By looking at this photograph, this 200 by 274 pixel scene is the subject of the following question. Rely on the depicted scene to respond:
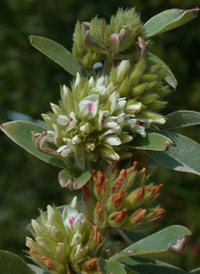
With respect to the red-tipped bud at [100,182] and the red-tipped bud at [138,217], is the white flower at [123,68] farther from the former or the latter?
the red-tipped bud at [138,217]

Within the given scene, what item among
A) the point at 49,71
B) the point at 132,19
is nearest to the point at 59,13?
the point at 49,71

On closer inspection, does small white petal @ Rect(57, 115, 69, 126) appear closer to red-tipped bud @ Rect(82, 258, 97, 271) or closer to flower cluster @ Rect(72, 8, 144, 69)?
flower cluster @ Rect(72, 8, 144, 69)

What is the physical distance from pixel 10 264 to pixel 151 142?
533 millimetres

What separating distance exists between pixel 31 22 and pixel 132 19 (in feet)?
8.47

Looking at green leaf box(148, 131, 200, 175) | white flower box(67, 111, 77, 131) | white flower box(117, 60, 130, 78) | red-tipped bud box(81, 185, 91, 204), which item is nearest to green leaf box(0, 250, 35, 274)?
red-tipped bud box(81, 185, 91, 204)

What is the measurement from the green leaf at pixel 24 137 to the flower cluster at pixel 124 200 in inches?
5.4

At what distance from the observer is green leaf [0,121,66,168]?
1.47 meters

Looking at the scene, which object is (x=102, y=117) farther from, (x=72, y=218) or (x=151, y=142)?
(x=72, y=218)

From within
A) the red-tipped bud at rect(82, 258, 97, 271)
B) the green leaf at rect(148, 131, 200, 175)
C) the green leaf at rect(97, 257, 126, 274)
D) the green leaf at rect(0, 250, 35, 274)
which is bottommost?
the red-tipped bud at rect(82, 258, 97, 271)

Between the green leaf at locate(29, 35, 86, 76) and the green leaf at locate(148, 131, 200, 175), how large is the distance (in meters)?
0.41

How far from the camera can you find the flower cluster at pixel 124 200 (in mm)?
1407

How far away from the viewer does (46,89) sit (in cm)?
390

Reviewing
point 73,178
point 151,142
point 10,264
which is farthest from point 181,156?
point 10,264

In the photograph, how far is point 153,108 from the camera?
154 cm
